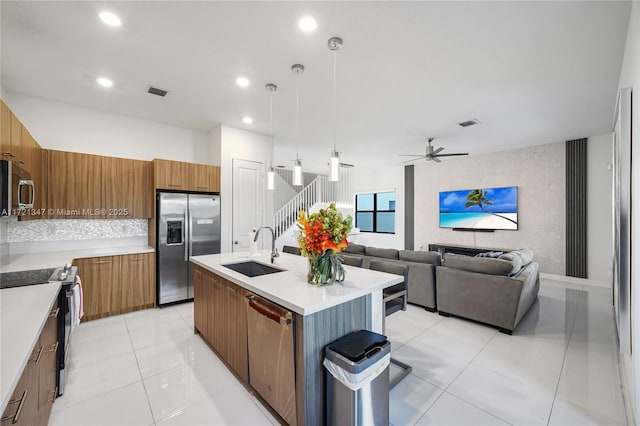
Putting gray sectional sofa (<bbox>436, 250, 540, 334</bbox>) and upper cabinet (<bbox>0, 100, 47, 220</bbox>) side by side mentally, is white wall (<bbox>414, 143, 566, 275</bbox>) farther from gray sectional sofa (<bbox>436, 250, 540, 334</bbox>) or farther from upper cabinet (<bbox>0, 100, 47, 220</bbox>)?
upper cabinet (<bbox>0, 100, 47, 220</bbox>)

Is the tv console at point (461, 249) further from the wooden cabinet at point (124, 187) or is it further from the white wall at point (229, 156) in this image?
the wooden cabinet at point (124, 187)

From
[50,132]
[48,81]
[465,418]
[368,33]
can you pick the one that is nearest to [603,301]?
[465,418]

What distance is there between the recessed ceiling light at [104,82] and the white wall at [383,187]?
6932mm

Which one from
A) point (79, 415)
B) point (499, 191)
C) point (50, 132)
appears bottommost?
point (79, 415)

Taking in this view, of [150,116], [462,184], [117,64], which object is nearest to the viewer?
[117,64]

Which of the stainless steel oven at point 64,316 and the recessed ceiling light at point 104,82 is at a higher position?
the recessed ceiling light at point 104,82

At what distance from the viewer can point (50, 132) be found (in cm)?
364

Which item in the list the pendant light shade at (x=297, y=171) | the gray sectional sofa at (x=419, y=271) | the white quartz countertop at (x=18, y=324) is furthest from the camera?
the gray sectional sofa at (x=419, y=271)

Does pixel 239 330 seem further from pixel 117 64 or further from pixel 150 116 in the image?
pixel 150 116

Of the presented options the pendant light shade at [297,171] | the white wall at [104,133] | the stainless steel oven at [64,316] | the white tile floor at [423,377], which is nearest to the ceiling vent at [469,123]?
the white tile floor at [423,377]

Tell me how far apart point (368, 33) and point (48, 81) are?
11.9 ft

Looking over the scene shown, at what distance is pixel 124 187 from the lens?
3898mm

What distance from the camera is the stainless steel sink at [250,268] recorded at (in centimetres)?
277

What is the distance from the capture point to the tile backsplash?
339 centimetres
